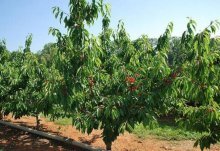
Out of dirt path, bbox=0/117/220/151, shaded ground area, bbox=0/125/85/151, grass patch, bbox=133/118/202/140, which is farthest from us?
grass patch, bbox=133/118/202/140

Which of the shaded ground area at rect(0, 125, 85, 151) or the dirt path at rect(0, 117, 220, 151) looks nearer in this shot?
the shaded ground area at rect(0, 125, 85, 151)

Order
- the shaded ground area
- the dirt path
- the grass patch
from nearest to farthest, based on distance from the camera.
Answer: the shaded ground area < the dirt path < the grass patch

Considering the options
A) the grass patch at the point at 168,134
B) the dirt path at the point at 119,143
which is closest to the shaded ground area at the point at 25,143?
the dirt path at the point at 119,143

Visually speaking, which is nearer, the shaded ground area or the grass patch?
the shaded ground area

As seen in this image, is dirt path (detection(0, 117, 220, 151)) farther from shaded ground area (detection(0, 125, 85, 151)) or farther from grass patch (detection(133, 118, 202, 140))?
grass patch (detection(133, 118, 202, 140))

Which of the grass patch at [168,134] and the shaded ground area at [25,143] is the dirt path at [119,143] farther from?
the grass patch at [168,134]

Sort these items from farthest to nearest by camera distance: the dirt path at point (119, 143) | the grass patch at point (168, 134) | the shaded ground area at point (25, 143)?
the grass patch at point (168, 134) < the dirt path at point (119, 143) < the shaded ground area at point (25, 143)

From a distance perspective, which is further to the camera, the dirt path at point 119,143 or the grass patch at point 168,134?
the grass patch at point 168,134

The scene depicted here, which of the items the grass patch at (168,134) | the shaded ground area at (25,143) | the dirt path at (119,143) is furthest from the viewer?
the grass patch at (168,134)

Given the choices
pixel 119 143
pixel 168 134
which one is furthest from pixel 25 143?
pixel 168 134

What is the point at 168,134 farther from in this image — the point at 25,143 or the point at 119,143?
the point at 25,143

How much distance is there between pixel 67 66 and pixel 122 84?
4.68 feet

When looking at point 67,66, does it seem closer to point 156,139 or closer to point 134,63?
point 134,63

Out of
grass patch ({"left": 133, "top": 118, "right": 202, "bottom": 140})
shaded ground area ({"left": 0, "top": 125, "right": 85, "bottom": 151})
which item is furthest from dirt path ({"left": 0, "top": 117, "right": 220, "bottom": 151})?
grass patch ({"left": 133, "top": 118, "right": 202, "bottom": 140})
